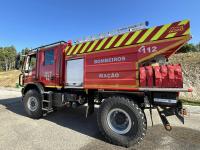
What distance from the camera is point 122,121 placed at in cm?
508

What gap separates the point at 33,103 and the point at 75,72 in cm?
257

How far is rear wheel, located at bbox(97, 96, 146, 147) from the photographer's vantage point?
4684 millimetres

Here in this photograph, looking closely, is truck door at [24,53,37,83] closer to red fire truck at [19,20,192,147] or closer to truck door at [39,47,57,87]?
truck door at [39,47,57,87]

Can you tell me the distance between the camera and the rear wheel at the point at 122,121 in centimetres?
468

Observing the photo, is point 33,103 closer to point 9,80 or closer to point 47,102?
point 47,102

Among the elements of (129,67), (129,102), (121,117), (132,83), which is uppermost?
(129,67)

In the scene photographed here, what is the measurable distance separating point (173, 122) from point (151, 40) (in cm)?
362

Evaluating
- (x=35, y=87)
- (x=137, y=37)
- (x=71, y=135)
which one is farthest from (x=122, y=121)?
(x=35, y=87)

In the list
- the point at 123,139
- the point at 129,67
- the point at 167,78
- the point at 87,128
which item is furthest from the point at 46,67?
the point at 167,78

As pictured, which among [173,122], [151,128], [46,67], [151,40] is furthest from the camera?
[46,67]

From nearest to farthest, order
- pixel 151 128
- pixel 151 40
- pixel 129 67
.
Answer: pixel 151 40 → pixel 129 67 → pixel 151 128

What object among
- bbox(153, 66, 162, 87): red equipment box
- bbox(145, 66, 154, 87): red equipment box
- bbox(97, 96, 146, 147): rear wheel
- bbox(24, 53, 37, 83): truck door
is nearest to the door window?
bbox(24, 53, 37, 83): truck door

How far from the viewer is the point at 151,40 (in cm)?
471

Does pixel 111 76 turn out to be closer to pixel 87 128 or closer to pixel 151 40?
pixel 151 40
